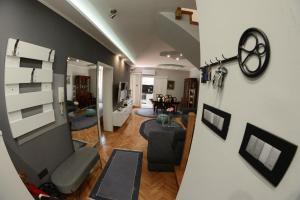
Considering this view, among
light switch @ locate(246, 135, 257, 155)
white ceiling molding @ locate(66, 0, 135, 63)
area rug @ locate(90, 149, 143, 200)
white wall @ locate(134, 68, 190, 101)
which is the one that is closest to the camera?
light switch @ locate(246, 135, 257, 155)

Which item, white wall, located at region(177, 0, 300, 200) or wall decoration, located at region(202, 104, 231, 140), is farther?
wall decoration, located at region(202, 104, 231, 140)

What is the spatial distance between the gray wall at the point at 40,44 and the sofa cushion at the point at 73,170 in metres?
0.12

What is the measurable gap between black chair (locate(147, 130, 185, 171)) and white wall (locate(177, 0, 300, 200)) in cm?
185

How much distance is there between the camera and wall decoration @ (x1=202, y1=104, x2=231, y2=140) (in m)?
0.62

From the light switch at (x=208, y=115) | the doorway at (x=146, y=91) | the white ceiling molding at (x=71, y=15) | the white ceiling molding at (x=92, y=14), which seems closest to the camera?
the light switch at (x=208, y=115)

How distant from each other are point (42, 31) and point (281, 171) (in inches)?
91.0

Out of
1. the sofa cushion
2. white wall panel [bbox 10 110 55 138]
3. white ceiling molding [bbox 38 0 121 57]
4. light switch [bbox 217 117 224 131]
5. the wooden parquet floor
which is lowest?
the wooden parquet floor

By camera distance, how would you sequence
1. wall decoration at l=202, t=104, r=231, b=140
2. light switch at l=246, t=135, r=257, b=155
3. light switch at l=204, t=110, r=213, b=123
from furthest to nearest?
1. light switch at l=204, t=110, r=213, b=123
2. wall decoration at l=202, t=104, r=231, b=140
3. light switch at l=246, t=135, r=257, b=155

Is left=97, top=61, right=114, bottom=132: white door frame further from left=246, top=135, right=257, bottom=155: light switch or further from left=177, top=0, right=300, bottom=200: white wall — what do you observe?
left=246, top=135, right=257, bottom=155: light switch

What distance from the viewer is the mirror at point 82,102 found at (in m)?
2.40

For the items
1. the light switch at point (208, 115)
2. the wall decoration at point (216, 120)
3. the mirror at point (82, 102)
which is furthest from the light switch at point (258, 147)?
the mirror at point (82, 102)

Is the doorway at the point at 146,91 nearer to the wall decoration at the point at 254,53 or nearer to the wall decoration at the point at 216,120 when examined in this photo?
the wall decoration at the point at 216,120

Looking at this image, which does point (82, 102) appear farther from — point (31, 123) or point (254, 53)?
point (254, 53)

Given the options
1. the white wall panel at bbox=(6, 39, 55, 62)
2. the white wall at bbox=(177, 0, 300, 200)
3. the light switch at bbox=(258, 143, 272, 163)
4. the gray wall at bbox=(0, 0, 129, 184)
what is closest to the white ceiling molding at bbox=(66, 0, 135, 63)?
the gray wall at bbox=(0, 0, 129, 184)
